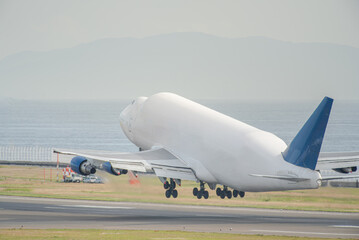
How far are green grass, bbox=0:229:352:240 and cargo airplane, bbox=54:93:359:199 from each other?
4.82 m

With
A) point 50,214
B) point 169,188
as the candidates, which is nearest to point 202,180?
point 169,188

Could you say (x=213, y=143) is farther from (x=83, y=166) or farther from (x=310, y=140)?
(x=83, y=166)

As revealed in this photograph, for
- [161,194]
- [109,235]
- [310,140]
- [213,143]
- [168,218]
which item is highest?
[213,143]

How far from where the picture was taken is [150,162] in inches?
2849

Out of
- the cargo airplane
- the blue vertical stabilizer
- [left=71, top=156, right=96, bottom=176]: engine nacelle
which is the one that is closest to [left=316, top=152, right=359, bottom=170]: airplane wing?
the cargo airplane

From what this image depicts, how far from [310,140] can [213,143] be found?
11576 millimetres

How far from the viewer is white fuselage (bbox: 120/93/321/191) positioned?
61750 millimetres

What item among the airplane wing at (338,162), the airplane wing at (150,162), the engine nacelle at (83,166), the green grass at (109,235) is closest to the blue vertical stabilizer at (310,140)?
the airplane wing at (338,162)

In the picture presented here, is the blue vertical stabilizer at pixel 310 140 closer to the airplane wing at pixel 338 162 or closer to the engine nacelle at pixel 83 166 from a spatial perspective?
the airplane wing at pixel 338 162

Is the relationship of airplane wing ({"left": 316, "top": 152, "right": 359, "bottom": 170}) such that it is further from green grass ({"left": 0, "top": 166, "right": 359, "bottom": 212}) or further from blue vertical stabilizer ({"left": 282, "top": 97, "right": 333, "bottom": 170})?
green grass ({"left": 0, "top": 166, "right": 359, "bottom": 212})

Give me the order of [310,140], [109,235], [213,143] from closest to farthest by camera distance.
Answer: [310,140] < [109,235] < [213,143]

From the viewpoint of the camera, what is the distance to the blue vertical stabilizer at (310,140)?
56219 millimetres

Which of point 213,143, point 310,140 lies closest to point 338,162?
point 310,140

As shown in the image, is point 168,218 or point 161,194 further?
point 161,194
